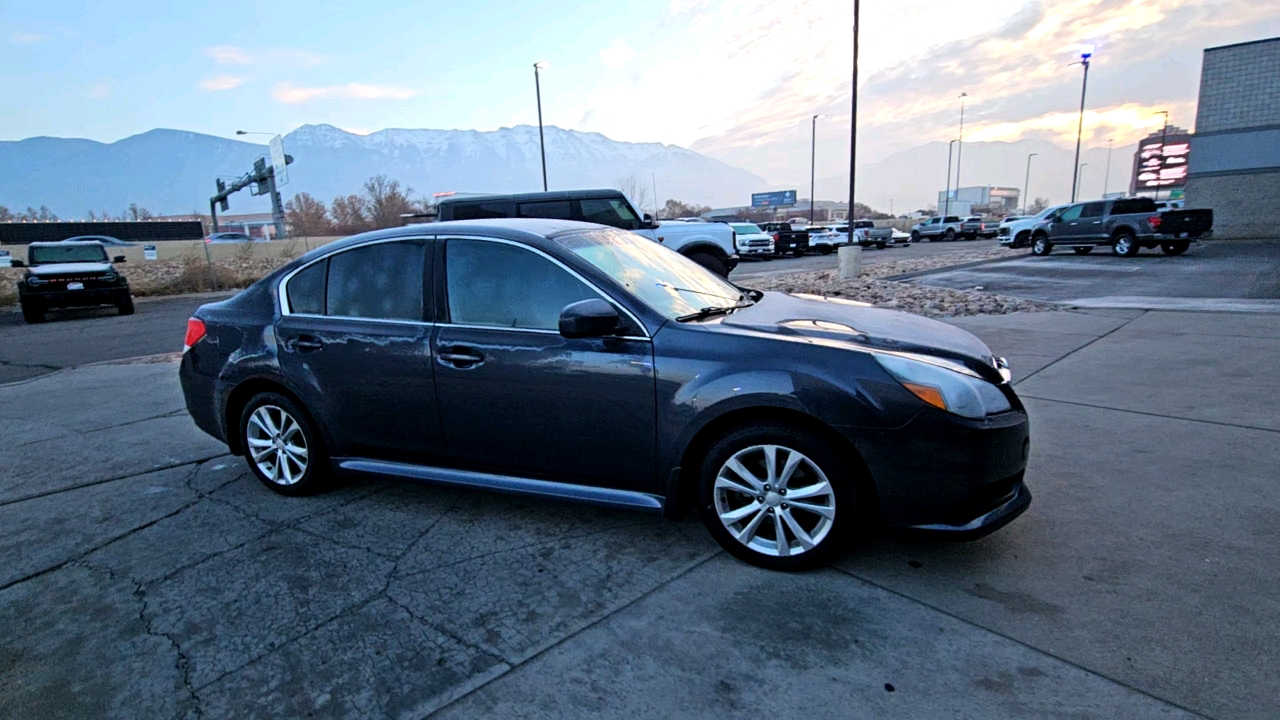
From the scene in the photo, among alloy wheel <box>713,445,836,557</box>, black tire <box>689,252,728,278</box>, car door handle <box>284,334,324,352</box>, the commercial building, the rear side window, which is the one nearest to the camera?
alloy wheel <box>713,445,836,557</box>

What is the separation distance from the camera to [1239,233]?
26.3 m

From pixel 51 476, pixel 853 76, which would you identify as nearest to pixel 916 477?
pixel 51 476

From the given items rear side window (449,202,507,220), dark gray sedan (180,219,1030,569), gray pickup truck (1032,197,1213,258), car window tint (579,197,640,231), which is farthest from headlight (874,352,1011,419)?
gray pickup truck (1032,197,1213,258)

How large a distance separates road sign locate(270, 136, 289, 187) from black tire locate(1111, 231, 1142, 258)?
4822 cm

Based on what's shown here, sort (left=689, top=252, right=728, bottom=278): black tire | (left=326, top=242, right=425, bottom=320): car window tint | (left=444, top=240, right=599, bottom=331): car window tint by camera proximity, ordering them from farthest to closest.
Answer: (left=689, top=252, right=728, bottom=278): black tire < (left=326, top=242, right=425, bottom=320): car window tint < (left=444, top=240, right=599, bottom=331): car window tint

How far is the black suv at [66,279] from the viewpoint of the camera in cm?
1470

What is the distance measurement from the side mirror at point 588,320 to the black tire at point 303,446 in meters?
1.96

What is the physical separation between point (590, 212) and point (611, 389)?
9.14 m

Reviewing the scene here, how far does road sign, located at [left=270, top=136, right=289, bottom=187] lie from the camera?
4641 centimetres

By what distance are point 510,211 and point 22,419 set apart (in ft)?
23.8

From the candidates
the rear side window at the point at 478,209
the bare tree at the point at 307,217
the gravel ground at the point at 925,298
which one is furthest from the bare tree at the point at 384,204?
the gravel ground at the point at 925,298

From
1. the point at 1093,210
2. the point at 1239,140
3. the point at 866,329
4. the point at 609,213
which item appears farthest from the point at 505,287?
the point at 1239,140

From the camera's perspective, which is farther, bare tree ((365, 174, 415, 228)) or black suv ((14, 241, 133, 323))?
bare tree ((365, 174, 415, 228))

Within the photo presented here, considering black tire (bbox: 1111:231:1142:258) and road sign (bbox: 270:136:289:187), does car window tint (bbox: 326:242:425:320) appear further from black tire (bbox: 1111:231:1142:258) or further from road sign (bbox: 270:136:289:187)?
road sign (bbox: 270:136:289:187)
